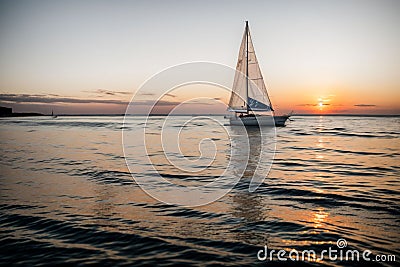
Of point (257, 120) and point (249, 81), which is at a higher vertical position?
point (249, 81)

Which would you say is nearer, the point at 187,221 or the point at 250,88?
the point at 187,221

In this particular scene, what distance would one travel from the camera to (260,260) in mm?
6281

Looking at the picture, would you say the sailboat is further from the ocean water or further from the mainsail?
the ocean water

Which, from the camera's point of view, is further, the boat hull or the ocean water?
the boat hull

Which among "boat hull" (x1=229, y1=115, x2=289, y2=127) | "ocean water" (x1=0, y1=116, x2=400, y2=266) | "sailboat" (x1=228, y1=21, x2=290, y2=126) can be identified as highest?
"sailboat" (x1=228, y1=21, x2=290, y2=126)

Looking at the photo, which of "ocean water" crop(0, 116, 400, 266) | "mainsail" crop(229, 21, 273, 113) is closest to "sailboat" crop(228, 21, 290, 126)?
"mainsail" crop(229, 21, 273, 113)

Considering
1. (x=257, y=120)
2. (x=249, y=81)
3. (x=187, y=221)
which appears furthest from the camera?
(x=249, y=81)

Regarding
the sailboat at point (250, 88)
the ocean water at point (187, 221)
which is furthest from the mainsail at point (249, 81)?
the ocean water at point (187, 221)

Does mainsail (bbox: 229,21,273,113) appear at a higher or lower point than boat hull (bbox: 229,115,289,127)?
higher

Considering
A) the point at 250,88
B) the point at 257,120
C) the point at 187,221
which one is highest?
the point at 250,88

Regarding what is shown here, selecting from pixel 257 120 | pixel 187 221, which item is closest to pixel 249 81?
pixel 257 120

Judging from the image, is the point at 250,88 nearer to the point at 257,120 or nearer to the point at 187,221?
A: the point at 257,120

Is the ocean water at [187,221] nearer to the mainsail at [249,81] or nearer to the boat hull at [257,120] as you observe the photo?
the boat hull at [257,120]

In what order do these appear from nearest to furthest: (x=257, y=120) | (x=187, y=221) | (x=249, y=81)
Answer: (x=187, y=221), (x=257, y=120), (x=249, y=81)
